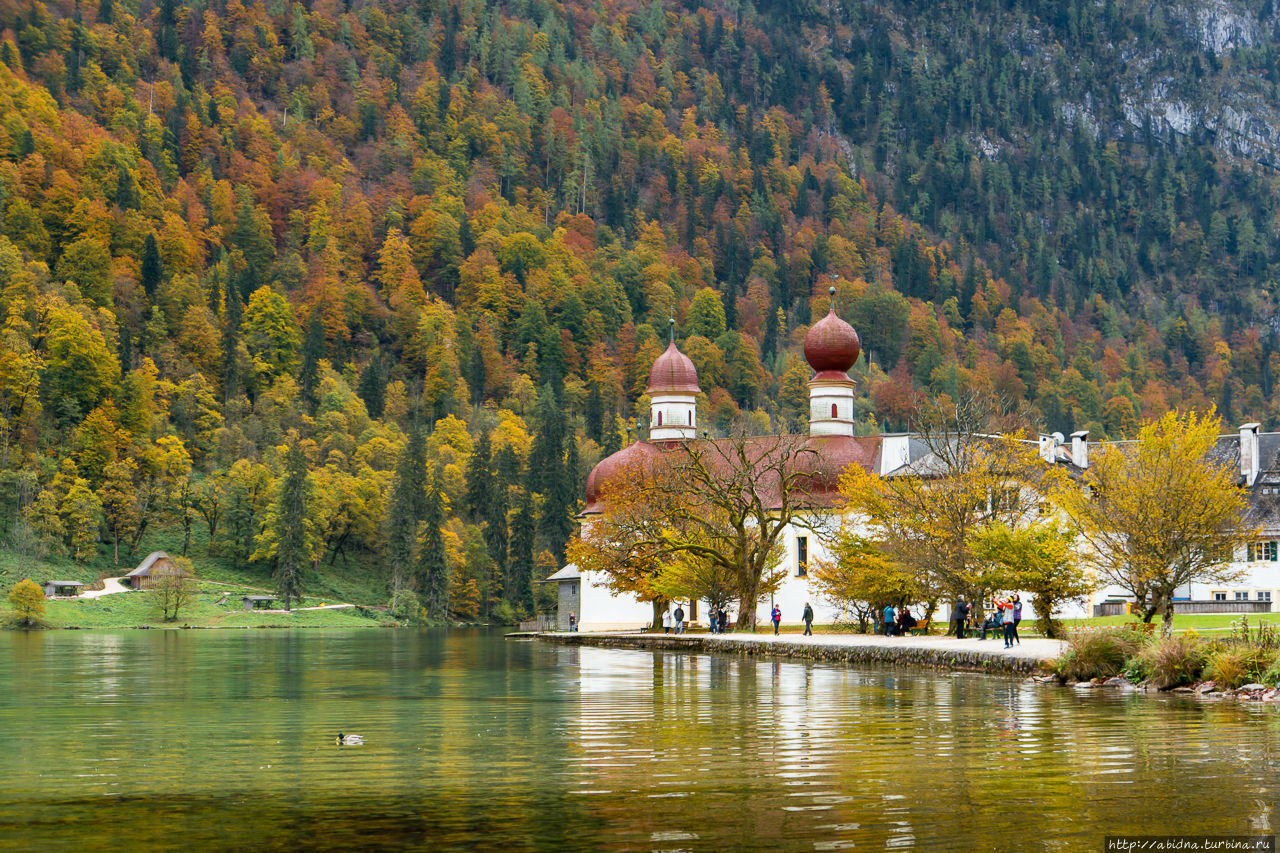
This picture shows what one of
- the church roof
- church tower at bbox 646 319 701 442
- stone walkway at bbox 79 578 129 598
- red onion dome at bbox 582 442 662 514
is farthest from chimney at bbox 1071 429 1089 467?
stone walkway at bbox 79 578 129 598

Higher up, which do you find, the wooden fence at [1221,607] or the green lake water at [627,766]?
the wooden fence at [1221,607]

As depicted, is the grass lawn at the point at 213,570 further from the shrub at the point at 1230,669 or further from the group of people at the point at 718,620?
the shrub at the point at 1230,669

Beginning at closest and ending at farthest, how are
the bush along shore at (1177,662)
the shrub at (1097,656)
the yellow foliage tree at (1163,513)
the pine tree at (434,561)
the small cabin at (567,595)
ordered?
the bush along shore at (1177,662)
the shrub at (1097,656)
the yellow foliage tree at (1163,513)
the small cabin at (567,595)
the pine tree at (434,561)

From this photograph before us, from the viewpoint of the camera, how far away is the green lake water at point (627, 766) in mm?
17125

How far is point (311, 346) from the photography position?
184m

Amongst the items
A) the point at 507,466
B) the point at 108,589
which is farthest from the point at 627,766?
the point at 507,466

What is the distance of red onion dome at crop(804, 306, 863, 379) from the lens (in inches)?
3932

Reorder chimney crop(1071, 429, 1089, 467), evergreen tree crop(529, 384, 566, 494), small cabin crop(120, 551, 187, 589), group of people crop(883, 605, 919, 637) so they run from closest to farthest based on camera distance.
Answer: group of people crop(883, 605, 919, 637) < chimney crop(1071, 429, 1089, 467) < small cabin crop(120, 551, 187, 589) < evergreen tree crop(529, 384, 566, 494)

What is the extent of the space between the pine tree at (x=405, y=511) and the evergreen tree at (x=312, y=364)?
41.3m

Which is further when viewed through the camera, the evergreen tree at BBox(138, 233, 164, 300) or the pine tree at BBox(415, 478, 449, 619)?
the evergreen tree at BBox(138, 233, 164, 300)

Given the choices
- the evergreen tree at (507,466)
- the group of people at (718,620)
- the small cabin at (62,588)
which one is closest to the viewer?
the group of people at (718,620)

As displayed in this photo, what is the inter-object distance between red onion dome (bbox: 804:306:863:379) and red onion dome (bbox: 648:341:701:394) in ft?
25.3

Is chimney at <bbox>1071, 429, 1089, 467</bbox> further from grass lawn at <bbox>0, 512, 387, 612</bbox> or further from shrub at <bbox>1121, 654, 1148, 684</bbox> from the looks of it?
shrub at <bbox>1121, 654, 1148, 684</bbox>

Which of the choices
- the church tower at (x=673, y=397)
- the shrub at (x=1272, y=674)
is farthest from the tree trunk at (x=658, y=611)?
the shrub at (x=1272, y=674)
